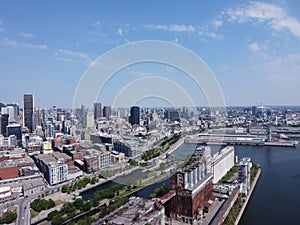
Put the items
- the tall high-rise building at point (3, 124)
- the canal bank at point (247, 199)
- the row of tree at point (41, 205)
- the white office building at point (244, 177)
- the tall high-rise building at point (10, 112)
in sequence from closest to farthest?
the canal bank at point (247, 199)
the row of tree at point (41, 205)
the white office building at point (244, 177)
the tall high-rise building at point (3, 124)
the tall high-rise building at point (10, 112)

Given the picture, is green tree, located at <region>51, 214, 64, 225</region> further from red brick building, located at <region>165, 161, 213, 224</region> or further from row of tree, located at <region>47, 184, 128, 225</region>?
red brick building, located at <region>165, 161, 213, 224</region>

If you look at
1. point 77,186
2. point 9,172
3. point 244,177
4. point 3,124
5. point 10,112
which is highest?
point 10,112

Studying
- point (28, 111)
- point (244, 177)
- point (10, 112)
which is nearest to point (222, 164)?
point (244, 177)

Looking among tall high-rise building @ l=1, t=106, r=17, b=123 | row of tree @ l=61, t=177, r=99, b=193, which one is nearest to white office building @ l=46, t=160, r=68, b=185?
row of tree @ l=61, t=177, r=99, b=193

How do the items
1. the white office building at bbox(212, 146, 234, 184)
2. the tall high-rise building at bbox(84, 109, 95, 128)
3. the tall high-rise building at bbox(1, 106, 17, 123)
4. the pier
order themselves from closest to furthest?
1. the tall high-rise building at bbox(84, 109, 95, 128)
2. the white office building at bbox(212, 146, 234, 184)
3. the pier
4. the tall high-rise building at bbox(1, 106, 17, 123)

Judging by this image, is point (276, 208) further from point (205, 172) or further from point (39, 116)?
point (39, 116)

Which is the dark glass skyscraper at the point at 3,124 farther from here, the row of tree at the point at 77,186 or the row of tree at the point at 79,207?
the row of tree at the point at 79,207

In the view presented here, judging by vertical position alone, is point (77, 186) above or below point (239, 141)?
below

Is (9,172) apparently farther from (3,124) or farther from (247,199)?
(3,124)

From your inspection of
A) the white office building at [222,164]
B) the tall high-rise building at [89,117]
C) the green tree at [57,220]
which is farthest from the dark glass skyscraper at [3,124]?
the white office building at [222,164]
